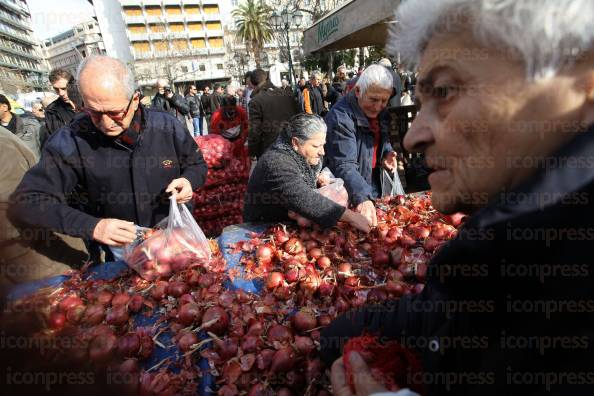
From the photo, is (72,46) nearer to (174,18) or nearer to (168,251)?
(174,18)

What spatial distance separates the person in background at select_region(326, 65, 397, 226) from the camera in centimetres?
268

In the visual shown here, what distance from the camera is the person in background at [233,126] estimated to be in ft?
14.7

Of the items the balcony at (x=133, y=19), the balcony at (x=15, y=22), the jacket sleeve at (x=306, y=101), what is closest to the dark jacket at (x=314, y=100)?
the jacket sleeve at (x=306, y=101)

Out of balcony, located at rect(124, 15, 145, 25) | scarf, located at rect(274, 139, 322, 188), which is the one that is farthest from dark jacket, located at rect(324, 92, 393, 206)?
balcony, located at rect(124, 15, 145, 25)

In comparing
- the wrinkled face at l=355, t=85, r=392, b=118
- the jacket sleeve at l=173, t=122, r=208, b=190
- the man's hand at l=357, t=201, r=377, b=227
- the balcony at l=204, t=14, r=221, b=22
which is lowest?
the man's hand at l=357, t=201, r=377, b=227

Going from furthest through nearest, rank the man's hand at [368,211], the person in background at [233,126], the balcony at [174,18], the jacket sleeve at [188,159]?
the balcony at [174,18] < the person in background at [233,126] < the jacket sleeve at [188,159] < the man's hand at [368,211]

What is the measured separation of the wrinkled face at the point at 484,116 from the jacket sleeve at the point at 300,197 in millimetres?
1091

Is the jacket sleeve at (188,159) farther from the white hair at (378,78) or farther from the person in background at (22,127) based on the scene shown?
the person in background at (22,127)

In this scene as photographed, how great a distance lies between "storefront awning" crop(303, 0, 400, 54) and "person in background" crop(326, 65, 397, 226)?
2.18 ft

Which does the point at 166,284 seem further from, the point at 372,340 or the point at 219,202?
the point at 219,202

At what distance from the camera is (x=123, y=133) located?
2.10 meters

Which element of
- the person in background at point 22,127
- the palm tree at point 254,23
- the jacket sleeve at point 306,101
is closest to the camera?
the person in background at point 22,127

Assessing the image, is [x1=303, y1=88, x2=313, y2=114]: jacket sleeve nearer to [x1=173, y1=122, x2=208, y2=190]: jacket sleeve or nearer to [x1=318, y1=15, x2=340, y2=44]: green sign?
[x1=318, y1=15, x2=340, y2=44]: green sign

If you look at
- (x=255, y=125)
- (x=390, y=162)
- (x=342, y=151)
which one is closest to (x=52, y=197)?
(x=342, y=151)
